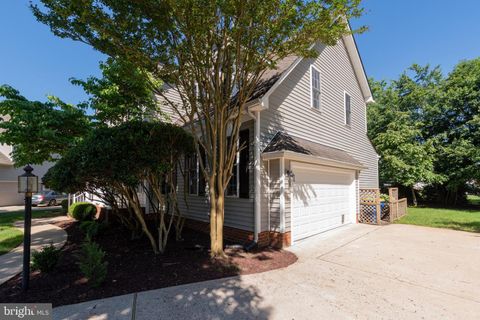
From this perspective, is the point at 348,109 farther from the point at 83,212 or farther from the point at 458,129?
the point at 83,212

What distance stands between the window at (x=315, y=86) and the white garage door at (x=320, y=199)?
8.30 feet

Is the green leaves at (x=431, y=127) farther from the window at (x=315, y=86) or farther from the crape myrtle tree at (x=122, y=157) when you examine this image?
the crape myrtle tree at (x=122, y=157)

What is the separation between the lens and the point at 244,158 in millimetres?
7008

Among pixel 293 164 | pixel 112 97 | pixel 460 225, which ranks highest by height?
pixel 112 97

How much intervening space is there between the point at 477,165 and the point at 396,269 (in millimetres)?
16037

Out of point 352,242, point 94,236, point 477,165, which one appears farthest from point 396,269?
point 477,165

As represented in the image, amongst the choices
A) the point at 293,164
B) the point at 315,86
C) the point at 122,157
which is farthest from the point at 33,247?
the point at 315,86

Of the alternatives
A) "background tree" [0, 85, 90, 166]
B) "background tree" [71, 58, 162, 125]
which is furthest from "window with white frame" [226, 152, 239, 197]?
"background tree" [0, 85, 90, 166]

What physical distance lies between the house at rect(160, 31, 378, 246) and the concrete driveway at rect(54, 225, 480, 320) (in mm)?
1501

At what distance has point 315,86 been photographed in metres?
9.14

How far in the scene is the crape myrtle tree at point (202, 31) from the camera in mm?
4262

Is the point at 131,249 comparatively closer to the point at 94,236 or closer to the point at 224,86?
the point at 94,236

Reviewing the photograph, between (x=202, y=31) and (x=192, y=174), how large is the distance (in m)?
5.62

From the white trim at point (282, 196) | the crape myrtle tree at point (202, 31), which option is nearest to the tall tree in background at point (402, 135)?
the white trim at point (282, 196)
